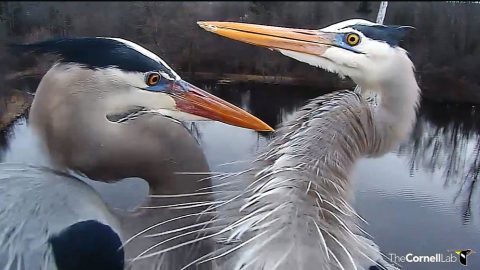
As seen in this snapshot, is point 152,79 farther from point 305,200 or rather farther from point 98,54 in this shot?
point 305,200

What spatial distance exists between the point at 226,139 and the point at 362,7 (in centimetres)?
44

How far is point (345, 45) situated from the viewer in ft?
3.58

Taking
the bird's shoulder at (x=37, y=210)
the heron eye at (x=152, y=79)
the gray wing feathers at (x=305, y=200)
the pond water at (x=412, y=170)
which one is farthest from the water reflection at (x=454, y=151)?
the bird's shoulder at (x=37, y=210)

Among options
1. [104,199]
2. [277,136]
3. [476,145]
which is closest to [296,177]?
[277,136]

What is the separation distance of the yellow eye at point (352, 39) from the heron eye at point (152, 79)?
0.39 meters

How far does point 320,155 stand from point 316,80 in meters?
0.23

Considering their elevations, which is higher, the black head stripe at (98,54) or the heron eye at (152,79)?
the black head stripe at (98,54)

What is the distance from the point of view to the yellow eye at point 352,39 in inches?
42.7

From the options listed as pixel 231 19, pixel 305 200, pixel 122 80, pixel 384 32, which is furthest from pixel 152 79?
pixel 384 32

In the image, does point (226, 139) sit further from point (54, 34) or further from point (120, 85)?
point (54, 34)

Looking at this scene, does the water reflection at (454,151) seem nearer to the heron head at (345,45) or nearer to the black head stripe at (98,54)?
the heron head at (345,45)

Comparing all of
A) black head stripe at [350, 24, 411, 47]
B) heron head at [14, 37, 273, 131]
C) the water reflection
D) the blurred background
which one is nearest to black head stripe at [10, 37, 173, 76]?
heron head at [14, 37, 273, 131]

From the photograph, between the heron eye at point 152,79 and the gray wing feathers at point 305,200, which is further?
the heron eye at point 152,79

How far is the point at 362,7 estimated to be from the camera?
1.24 metres
